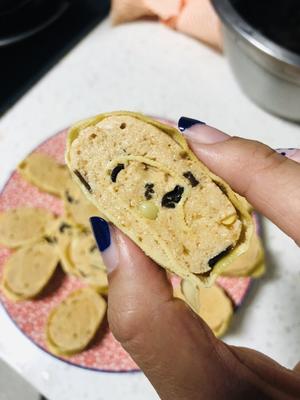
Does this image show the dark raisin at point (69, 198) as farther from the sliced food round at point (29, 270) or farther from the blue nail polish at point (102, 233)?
the blue nail polish at point (102, 233)

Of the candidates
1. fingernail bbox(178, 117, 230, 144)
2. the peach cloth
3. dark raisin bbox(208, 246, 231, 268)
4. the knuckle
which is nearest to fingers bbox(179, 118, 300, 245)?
fingernail bbox(178, 117, 230, 144)

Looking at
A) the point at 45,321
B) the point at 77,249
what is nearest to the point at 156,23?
the point at 77,249

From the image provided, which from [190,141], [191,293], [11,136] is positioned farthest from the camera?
[11,136]

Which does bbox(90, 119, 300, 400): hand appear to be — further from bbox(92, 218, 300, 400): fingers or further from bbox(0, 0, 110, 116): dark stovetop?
bbox(0, 0, 110, 116): dark stovetop

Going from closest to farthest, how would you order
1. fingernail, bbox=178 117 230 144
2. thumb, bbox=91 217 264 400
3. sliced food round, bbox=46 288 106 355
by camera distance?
thumb, bbox=91 217 264 400 < fingernail, bbox=178 117 230 144 < sliced food round, bbox=46 288 106 355

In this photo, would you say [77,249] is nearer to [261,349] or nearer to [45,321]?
[45,321]

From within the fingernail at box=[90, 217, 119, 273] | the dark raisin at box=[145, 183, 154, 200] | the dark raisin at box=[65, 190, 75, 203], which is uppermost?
the dark raisin at box=[145, 183, 154, 200]

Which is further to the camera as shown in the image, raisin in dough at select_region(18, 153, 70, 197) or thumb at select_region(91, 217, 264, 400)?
raisin in dough at select_region(18, 153, 70, 197)

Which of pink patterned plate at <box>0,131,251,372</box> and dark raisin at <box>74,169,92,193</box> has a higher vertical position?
dark raisin at <box>74,169,92,193</box>
